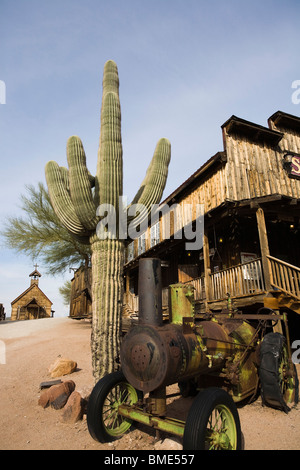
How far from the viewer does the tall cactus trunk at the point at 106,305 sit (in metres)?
5.50

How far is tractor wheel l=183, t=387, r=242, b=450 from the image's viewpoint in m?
2.79

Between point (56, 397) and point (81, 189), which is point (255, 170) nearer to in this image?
point (81, 189)

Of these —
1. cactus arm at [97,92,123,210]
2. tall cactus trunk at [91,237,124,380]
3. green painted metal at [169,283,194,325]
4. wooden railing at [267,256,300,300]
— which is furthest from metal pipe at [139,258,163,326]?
wooden railing at [267,256,300,300]

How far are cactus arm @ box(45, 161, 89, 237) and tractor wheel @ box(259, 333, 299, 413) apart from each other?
4445mm

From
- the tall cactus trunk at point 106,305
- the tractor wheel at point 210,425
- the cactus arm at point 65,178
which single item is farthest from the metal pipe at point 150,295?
the cactus arm at point 65,178

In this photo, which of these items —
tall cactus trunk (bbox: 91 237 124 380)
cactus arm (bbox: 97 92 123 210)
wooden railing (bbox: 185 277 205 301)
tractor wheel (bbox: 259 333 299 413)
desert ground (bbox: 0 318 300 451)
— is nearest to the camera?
desert ground (bbox: 0 318 300 451)

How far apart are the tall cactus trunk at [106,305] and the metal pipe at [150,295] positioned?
7.76 ft

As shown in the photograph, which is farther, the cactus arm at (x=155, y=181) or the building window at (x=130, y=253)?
the building window at (x=130, y=253)

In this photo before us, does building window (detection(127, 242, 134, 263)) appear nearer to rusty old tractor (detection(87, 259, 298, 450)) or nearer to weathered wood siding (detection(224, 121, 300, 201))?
weathered wood siding (detection(224, 121, 300, 201))

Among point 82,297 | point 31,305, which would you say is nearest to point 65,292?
point 31,305

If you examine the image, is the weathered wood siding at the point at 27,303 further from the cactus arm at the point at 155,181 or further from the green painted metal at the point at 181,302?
the green painted metal at the point at 181,302

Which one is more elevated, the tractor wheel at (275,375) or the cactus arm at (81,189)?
the cactus arm at (81,189)

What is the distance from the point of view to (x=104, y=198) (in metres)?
6.62

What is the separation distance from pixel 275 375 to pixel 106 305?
3208 millimetres
